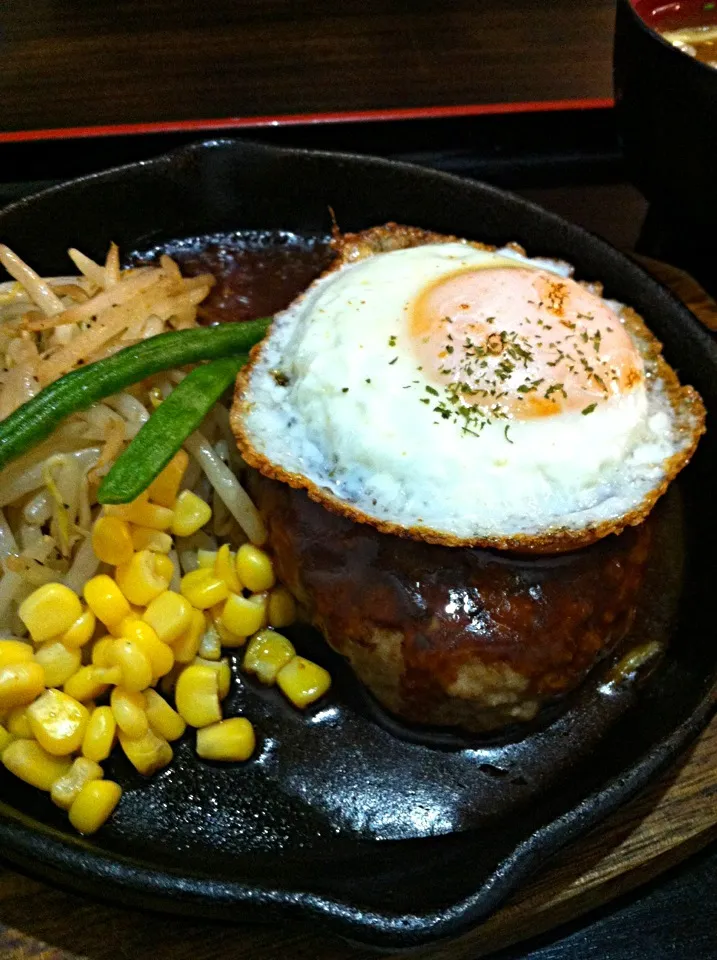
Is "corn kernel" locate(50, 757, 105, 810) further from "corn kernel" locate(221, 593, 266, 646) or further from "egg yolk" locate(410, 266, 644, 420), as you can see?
"egg yolk" locate(410, 266, 644, 420)

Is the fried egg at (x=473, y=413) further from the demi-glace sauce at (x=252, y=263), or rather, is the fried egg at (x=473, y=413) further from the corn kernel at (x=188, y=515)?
the demi-glace sauce at (x=252, y=263)

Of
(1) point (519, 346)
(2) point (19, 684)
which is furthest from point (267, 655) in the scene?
(1) point (519, 346)

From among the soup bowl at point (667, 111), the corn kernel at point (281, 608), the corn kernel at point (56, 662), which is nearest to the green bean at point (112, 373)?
the corn kernel at point (56, 662)

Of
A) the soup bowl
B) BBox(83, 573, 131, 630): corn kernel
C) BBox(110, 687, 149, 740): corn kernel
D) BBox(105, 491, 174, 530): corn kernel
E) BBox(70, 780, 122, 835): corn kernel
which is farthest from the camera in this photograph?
the soup bowl

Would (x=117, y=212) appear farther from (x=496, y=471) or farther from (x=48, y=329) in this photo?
(x=496, y=471)

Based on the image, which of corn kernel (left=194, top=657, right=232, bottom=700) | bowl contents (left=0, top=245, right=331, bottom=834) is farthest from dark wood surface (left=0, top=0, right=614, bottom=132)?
corn kernel (left=194, top=657, right=232, bottom=700)

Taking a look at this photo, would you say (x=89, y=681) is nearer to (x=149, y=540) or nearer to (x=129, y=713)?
(x=129, y=713)

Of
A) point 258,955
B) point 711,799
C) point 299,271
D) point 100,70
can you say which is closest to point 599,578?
point 711,799
